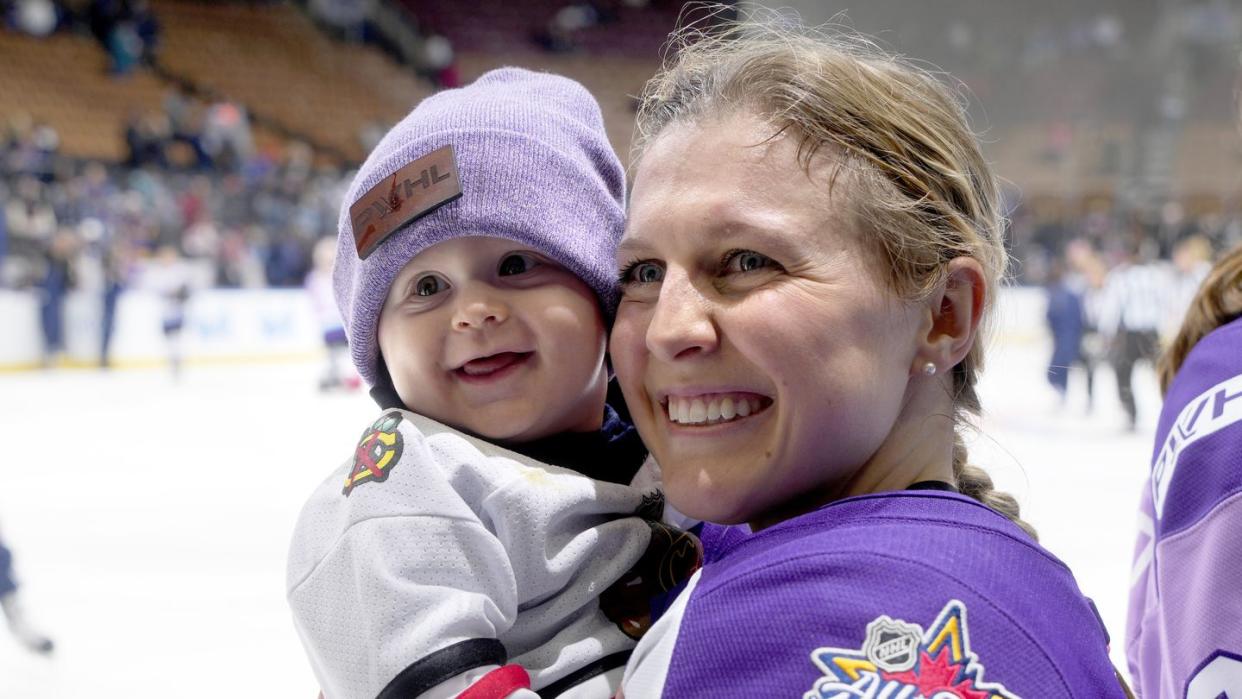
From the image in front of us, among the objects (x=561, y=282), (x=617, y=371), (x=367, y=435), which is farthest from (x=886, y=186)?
(x=367, y=435)

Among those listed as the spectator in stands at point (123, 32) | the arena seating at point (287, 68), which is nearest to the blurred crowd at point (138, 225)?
the spectator in stands at point (123, 32)

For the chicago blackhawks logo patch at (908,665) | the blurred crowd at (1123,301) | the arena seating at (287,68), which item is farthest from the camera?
the arena seating at (287,68)

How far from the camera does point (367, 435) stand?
903mm

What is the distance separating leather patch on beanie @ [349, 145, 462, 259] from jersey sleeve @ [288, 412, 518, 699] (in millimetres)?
219

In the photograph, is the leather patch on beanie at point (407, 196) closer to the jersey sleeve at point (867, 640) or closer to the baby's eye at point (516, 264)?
the baby's eye at point (516, 264)

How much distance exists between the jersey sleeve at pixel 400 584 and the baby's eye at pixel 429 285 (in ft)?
0.60

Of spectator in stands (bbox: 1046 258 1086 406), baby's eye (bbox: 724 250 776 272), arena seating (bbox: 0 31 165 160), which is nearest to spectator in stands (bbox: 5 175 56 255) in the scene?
arena seating (bbox: 0 31 165 160)

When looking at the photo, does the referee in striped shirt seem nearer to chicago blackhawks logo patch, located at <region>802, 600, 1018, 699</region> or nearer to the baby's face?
the baby's face

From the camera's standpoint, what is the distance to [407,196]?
967mm

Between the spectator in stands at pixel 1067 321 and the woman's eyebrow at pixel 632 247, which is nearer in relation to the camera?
the woman's eyebrow at pixel 632 247

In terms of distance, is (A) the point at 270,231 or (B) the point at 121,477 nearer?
(B) the point at 121,477

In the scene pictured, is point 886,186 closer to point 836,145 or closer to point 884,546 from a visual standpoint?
point 836,145

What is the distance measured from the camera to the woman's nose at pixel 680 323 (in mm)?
730

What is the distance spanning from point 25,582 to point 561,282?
1.90 m
